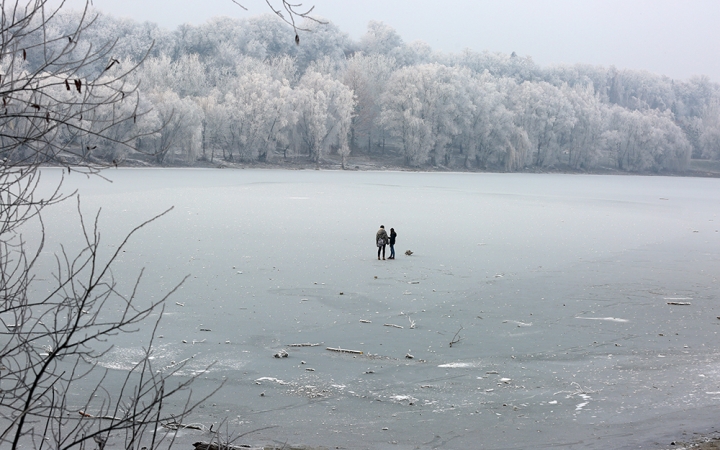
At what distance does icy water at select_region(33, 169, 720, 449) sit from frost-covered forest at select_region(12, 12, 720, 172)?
45033 mm

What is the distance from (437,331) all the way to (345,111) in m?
72.7

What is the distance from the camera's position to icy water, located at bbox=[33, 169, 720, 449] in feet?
25.1

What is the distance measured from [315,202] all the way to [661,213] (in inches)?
680

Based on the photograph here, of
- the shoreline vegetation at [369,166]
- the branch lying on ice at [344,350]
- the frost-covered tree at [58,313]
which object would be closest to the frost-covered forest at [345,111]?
the shoreline vegetation at [369,166]

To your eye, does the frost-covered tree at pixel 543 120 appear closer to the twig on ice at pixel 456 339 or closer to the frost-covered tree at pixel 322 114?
the frost-covered tree at pixel 322 114

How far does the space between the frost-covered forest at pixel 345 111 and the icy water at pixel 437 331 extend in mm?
45033

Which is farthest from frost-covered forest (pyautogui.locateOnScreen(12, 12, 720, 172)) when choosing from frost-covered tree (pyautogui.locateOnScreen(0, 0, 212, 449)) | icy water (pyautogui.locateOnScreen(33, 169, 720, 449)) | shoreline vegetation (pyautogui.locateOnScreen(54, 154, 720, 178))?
frost-covered tree (pyautogui.locateOnScreen(0, 0, 212, 449))

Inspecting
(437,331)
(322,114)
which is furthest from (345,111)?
(437,331)

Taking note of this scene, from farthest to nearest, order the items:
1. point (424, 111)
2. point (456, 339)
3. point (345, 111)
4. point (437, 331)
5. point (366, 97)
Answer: point (366, 97) → point (424, 111) → point (345, 111) → point (437, 331) → point (456, 339)

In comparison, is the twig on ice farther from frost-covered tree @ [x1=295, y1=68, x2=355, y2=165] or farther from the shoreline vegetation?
frost-covered tree @ [x1=295, y1=68, x2=355, y2=165]

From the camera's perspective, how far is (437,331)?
11289 millimetres

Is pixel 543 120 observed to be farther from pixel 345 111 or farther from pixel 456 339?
pixel 456 339

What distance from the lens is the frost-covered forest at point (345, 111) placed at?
77.6 metres

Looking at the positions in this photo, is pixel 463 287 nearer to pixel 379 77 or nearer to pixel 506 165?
pixel 506 165
